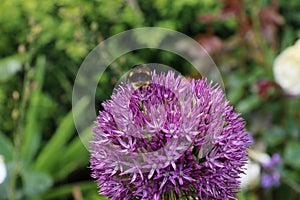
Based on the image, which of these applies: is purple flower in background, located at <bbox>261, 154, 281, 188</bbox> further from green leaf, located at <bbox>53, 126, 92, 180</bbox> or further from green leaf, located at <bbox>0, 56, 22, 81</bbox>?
green leaf, located at <bbox>0, 56, 22, 81</bbox>

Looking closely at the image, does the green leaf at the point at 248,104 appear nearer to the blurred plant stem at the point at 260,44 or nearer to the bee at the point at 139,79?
the blurred plant stem at the point at 260,44

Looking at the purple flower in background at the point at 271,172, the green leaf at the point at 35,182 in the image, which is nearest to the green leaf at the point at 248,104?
the purple flower in background at the point at 271,172

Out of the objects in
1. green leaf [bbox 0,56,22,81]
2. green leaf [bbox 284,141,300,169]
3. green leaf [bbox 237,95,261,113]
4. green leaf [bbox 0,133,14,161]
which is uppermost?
green leaf [bbox 0,56,22,81]

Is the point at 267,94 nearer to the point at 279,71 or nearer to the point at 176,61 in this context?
the point at 279,71

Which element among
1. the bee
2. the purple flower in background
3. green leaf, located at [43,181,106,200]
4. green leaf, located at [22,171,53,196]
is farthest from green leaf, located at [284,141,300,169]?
the bee

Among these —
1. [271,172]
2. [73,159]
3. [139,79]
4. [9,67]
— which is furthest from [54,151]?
[139,79]

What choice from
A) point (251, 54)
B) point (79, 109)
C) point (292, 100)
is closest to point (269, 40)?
point (251, 54)
